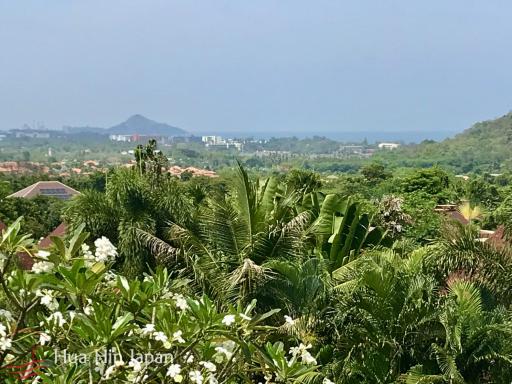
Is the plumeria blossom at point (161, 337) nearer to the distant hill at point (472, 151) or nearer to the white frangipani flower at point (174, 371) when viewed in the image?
the white frangipani flower at point (174, 371)

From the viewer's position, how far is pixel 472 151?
128750 mm

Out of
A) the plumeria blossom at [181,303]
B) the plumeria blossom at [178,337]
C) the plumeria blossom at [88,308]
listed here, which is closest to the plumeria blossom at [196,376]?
the plumeria blossom at [178,337]

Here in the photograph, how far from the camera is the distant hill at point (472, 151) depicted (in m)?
115

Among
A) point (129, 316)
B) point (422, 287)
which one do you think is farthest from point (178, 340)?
point (422, 287)

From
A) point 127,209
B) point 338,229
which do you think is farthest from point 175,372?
point 127,209

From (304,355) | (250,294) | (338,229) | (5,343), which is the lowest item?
(250,294)

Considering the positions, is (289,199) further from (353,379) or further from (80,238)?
(80,238)

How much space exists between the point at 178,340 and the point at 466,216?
Answer: 67.1 feet

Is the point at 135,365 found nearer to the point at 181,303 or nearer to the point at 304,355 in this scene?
the point at 181,303

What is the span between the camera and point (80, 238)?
8.33 feet

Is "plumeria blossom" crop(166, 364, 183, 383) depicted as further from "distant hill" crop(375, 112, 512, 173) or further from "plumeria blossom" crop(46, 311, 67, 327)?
"distant hill" crop(375, 112, 512, 173)

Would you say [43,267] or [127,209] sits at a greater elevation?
[43,267]

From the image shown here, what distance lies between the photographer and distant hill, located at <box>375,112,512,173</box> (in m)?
115

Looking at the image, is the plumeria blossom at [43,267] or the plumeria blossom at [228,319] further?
the plumeria blossom at [43,267]
